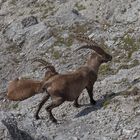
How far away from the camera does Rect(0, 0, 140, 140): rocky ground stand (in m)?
16.7

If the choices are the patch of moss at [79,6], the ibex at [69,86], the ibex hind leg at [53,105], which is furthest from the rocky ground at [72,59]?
the ibex at [69,86]

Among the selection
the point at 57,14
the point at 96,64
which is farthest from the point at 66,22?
the point at 96,64

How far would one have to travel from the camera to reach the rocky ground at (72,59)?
1672cm

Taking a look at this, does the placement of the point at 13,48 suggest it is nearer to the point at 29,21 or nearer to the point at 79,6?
the point at 29,21

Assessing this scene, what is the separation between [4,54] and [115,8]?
5.48 metres

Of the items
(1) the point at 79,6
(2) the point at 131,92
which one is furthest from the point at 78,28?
(2) the point at 131,92

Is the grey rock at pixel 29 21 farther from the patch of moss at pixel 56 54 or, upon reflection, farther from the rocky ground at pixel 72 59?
the patch of moss at pixel 56 54

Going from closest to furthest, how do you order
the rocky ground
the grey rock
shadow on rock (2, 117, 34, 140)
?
shadow on rock (2, 117, 34, 140) < the rocky ground < the grey rock

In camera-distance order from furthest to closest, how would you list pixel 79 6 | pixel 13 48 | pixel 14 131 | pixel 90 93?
pixel 79 6 < pixel 13 48 < pixel 90 93 < pixel 14 131

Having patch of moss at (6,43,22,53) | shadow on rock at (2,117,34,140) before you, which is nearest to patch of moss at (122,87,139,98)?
shadow on rock at (2,117,34,140)

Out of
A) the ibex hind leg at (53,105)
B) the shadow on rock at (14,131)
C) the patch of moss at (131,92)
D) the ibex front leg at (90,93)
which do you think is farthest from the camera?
the ibex front leg at (90,93)

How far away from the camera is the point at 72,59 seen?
22859 millimetres

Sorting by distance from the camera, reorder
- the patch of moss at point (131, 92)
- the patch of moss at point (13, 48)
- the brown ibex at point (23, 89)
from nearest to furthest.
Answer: the patch of moss at point (131, 92) → the brown ibex at point (23, 89) → the patch of moss at point (13, 48)

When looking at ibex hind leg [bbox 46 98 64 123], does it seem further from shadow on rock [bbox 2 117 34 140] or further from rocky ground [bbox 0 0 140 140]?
shadow on rock [bbox 2 117 34 140]
